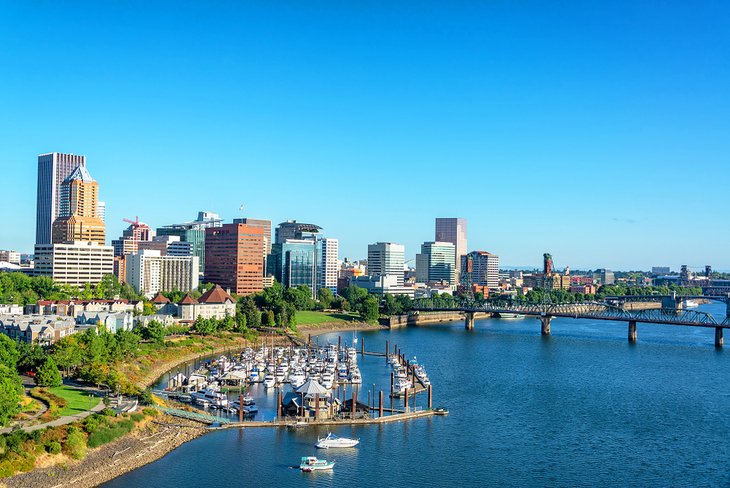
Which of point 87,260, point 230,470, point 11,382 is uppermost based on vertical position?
point 87,260

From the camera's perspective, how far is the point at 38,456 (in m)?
38.7

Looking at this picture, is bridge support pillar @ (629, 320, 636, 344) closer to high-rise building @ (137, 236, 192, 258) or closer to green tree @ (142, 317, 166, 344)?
green tree @ (142, 317, 166, 344)

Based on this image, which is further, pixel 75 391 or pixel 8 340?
pixel 8 340

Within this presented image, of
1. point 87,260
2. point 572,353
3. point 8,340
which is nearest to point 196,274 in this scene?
point 87,260

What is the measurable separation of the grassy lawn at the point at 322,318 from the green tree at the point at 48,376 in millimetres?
69564

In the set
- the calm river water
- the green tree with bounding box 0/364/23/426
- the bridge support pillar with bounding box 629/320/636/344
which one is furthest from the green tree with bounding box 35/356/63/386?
the bridge support pillar with bounding box 629/320/636/344

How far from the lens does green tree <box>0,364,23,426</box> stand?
41.1 m

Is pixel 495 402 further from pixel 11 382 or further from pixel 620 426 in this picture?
pixel 11 382

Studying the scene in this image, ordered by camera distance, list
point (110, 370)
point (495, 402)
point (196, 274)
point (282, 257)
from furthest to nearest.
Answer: point (282, 257) → point (196, 274) → point (495, 402) → point (110, 370)

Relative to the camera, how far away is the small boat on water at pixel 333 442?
46594 millimetres

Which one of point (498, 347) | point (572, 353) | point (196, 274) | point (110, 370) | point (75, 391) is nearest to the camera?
point (75, 391)

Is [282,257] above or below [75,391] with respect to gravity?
above

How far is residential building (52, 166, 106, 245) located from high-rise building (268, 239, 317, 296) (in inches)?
1807

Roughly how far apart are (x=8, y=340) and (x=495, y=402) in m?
39.7
